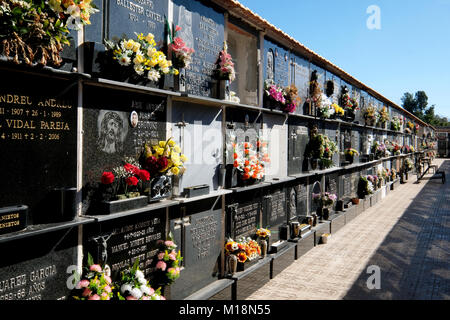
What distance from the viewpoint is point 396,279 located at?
812cm

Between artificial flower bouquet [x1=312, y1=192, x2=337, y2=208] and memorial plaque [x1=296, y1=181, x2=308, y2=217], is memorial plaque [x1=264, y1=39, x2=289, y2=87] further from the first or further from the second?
artificial flower bouquet [x1=312, y1=192, x2=337, y2=208]

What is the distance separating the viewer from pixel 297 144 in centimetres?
1073

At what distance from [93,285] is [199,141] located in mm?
3055

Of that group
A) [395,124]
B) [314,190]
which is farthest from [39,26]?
[395,124]

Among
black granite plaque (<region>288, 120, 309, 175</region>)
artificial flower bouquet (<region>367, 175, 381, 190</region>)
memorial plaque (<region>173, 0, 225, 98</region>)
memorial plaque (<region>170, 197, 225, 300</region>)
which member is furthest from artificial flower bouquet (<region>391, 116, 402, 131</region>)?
memorial plaque (<region>170, 197, 225, 300</region>)

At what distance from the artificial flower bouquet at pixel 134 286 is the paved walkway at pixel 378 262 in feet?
9.12

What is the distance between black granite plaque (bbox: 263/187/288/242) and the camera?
9016 mm

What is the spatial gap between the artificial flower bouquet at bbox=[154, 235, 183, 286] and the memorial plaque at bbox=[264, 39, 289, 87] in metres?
4.81

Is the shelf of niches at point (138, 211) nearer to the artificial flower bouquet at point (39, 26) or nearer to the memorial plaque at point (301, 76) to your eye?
the artificial flower bouquet at point (39, 26)

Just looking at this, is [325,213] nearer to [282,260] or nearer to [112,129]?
[282,260]

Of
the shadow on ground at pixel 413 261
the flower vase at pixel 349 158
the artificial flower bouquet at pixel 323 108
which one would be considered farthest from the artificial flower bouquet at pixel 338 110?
the shadow on ground at pixel 413 261
